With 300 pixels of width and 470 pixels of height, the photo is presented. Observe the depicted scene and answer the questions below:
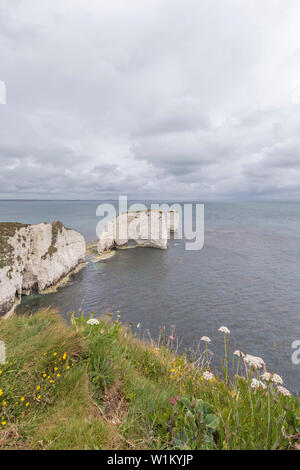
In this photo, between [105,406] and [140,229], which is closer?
[105,406]

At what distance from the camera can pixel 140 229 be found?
50.3 m

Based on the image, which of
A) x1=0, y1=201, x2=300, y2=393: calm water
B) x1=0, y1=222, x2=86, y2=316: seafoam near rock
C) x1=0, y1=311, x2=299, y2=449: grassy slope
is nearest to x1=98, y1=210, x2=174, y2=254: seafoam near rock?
x1=0, y1=201, x2=300, y2=393: calm water

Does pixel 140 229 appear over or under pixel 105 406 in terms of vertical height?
over

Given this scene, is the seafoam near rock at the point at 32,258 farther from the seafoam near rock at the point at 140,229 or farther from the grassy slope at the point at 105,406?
the grassy slope at the point at 105,406

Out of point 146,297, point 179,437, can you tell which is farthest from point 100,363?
point 146,297

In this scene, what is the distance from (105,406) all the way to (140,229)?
4695 cm

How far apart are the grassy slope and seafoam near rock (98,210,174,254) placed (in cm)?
4300

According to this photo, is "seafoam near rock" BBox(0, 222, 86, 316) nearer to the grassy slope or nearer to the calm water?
the calm water

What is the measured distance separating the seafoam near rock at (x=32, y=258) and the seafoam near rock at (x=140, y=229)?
16.1 meters

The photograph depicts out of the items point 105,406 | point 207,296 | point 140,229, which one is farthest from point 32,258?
point 140,229

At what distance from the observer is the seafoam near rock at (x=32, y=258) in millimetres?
19656

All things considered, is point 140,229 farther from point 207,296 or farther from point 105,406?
point 105,406

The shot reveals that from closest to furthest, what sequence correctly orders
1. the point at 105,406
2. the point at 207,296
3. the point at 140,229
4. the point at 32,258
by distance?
1. the point at 105,406
2. the point at 207,296
3. the point at 32,258
4. the point at 140,229

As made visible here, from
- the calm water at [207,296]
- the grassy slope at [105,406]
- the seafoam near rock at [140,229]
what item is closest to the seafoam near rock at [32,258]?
the calm water at [207,296]
